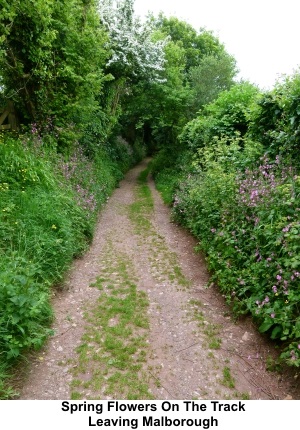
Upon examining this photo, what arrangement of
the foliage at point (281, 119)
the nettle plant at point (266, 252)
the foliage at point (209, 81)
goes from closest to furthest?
the nettle plant at point (266, 252), the foliage at point (281, 119), the foliage at point (209, 81)

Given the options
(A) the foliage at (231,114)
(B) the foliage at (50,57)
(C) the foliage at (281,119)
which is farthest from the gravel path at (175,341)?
(A) the foliage at (231,114)

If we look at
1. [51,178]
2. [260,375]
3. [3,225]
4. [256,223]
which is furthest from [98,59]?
[260,375]

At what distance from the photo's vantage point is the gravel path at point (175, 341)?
10.5ft

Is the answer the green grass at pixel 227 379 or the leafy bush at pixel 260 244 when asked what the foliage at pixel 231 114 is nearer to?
the leafy bush at pixel 260 244

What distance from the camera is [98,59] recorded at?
9.66 metres

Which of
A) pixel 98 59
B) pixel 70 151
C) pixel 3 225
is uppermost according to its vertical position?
pixel 98 59

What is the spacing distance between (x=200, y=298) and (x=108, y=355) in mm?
2114

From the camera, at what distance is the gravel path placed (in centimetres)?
321

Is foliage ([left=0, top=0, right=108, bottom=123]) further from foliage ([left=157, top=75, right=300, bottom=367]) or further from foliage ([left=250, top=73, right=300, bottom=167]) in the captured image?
foliage ([left=250, top=73, right=300, bottom=167])

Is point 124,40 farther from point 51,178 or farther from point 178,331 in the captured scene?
point 178,331

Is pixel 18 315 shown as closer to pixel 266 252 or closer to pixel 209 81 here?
pixel 266 252

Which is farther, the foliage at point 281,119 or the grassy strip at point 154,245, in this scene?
the grassy strip at point 154,245

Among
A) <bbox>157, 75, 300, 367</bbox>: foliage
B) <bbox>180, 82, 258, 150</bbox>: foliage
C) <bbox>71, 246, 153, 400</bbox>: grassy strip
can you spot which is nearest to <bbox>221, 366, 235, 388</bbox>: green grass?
<bbox>157, 75, 300, 367</bbox>: foliage

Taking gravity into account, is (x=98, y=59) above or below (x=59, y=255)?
above
